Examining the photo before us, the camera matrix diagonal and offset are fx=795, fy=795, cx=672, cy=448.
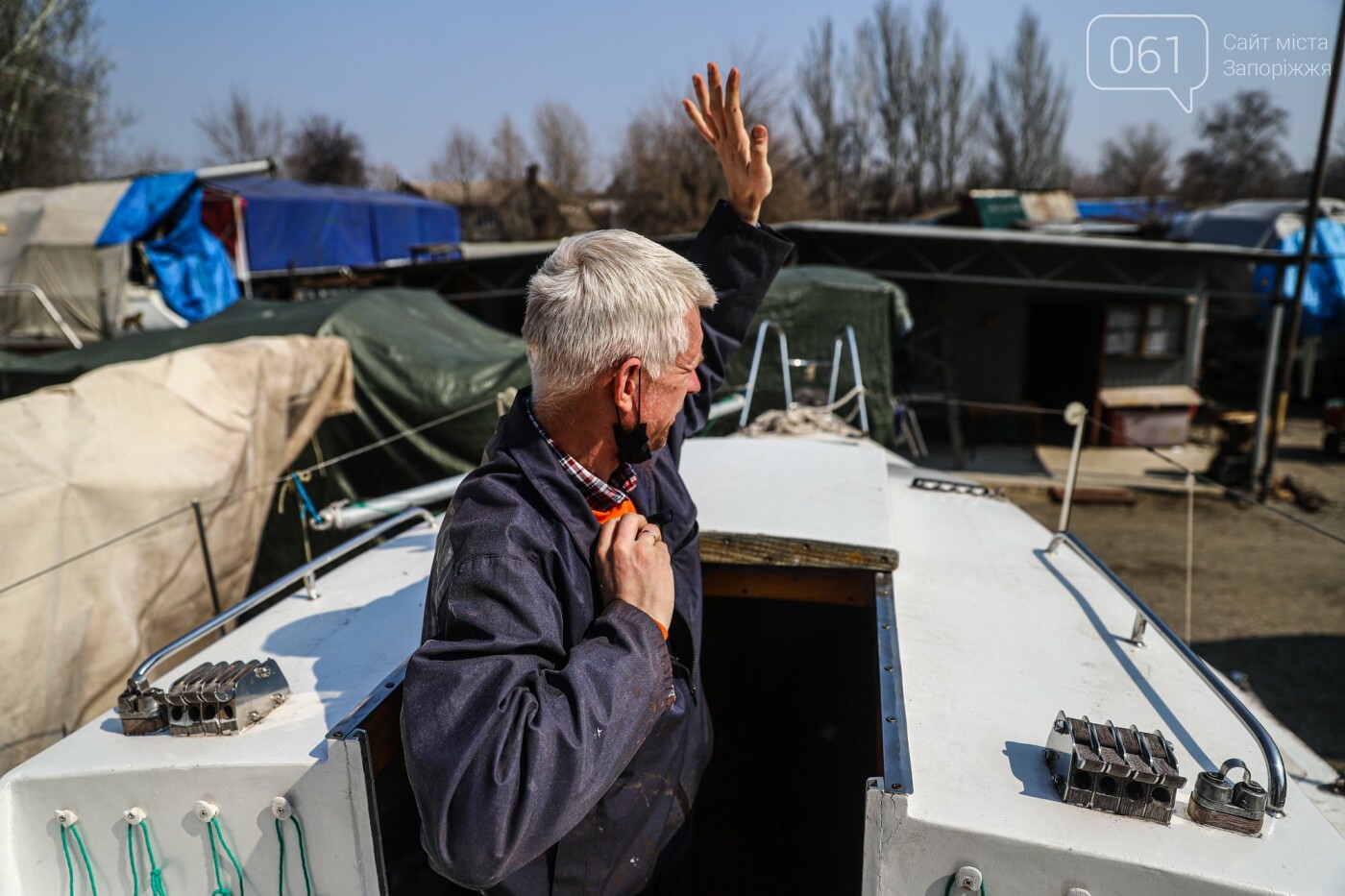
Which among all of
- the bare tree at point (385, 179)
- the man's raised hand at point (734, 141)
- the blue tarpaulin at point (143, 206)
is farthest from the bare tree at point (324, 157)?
the man's raised hand at point (734, 141)

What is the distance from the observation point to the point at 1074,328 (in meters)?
14.4

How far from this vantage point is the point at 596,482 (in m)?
1.26

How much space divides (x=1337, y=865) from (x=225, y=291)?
532 inches

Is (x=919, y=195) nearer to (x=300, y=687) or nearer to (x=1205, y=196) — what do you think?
(x=1205, y=196)

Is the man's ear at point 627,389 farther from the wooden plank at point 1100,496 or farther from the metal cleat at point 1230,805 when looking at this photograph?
the wooden plank at point 1100,496

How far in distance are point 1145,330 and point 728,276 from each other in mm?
12430

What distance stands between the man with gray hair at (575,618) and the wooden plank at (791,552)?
1.50 ft

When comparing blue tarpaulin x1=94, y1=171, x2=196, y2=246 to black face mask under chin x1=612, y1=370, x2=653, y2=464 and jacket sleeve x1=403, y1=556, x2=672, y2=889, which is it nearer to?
black face mask under chin x1=612, y1=370, x2=653, y2=464

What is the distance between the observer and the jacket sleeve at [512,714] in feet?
3.06

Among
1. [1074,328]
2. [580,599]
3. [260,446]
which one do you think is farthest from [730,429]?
[1074,328]

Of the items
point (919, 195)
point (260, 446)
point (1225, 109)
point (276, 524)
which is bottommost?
point (276, 524)

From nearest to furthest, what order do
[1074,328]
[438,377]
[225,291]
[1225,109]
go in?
[438,377]
[225,291]
[1074,328]
[1225,109]

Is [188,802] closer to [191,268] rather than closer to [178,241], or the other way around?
[191,268]

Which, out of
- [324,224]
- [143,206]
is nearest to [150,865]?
[143,206]
